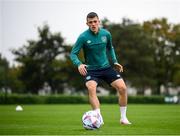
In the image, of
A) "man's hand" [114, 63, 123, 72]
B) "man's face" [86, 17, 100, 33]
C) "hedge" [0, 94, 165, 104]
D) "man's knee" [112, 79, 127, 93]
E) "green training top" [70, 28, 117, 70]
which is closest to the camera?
"man's face" [86, 17, 100, 33]

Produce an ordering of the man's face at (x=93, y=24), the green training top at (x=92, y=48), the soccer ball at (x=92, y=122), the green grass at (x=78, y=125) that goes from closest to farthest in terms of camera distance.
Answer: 1. the green grass at (x=78, y=125)
2. the soccer ball at (x=92, y=122)
3. the man's face at (x=93, y=24)
4. the green training top at (x=92, y=48)

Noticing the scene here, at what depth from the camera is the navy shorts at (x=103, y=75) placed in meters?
13.2

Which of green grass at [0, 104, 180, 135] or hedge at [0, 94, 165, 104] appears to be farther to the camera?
hedge at [0, 94, 165, 104]

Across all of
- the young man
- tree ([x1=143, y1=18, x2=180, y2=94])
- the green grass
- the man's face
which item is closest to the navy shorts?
the young man

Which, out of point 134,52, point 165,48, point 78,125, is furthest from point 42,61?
point 78,125

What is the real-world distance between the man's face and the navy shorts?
996mm

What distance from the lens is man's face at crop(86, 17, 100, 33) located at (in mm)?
12711

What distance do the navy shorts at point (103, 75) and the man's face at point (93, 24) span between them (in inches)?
39.2

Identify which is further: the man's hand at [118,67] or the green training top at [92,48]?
the man's hand at [118,67]

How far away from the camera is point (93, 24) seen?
12805mm

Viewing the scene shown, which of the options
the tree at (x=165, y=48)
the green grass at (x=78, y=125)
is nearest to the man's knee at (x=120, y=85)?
the green grass at (x=78, y=125)

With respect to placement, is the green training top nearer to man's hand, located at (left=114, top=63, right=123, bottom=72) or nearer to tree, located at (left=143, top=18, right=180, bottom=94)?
man's hand, located at (left=114, top=63, right=123, bottom=72)

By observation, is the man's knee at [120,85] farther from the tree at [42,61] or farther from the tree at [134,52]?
the tree at [42,61]

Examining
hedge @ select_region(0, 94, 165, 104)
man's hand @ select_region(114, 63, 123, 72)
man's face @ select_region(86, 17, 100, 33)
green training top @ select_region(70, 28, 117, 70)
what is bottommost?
hedge @ select_region(0, 94, 165, 104)
